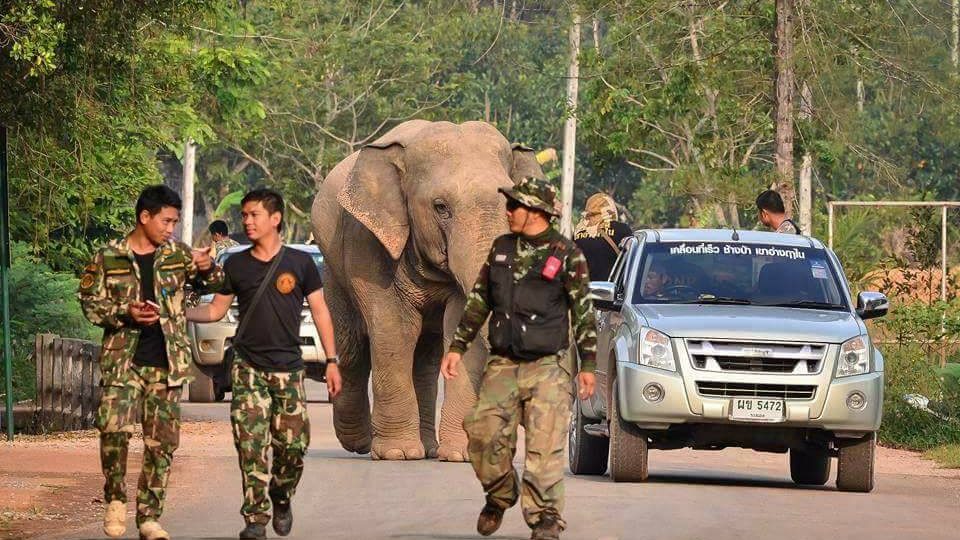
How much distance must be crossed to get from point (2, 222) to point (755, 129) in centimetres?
1507

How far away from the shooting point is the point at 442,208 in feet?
59.5

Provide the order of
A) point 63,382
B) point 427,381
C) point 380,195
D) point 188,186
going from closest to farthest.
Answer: point 380,195
point 427,381
point 63,382
point 188,186

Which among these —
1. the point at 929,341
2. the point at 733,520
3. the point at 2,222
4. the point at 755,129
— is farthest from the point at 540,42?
the point at 733,520

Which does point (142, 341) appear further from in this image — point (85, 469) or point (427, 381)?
point (427, 381)

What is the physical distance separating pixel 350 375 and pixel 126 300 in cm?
829

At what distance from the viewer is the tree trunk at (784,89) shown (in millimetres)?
25891

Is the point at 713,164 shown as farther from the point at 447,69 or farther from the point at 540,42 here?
the point at 540,42

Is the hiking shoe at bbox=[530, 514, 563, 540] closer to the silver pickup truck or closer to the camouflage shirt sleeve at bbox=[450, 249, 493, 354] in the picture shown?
the camouflage shirt sleeve at bbox=[450, 249, 493, 354]

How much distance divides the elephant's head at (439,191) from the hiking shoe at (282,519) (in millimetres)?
5924

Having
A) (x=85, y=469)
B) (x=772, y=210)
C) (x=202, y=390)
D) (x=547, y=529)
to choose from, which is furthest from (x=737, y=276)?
(x=202, y=390)

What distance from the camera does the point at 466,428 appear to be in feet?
38.2

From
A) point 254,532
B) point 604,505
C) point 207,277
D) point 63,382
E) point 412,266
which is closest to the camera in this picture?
point 254,532

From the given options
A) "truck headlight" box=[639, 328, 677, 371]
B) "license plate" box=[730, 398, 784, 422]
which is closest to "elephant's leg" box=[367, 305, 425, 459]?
"truck headlight" box=[639, 328, 677, 371]

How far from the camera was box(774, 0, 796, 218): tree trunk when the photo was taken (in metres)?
25.9
